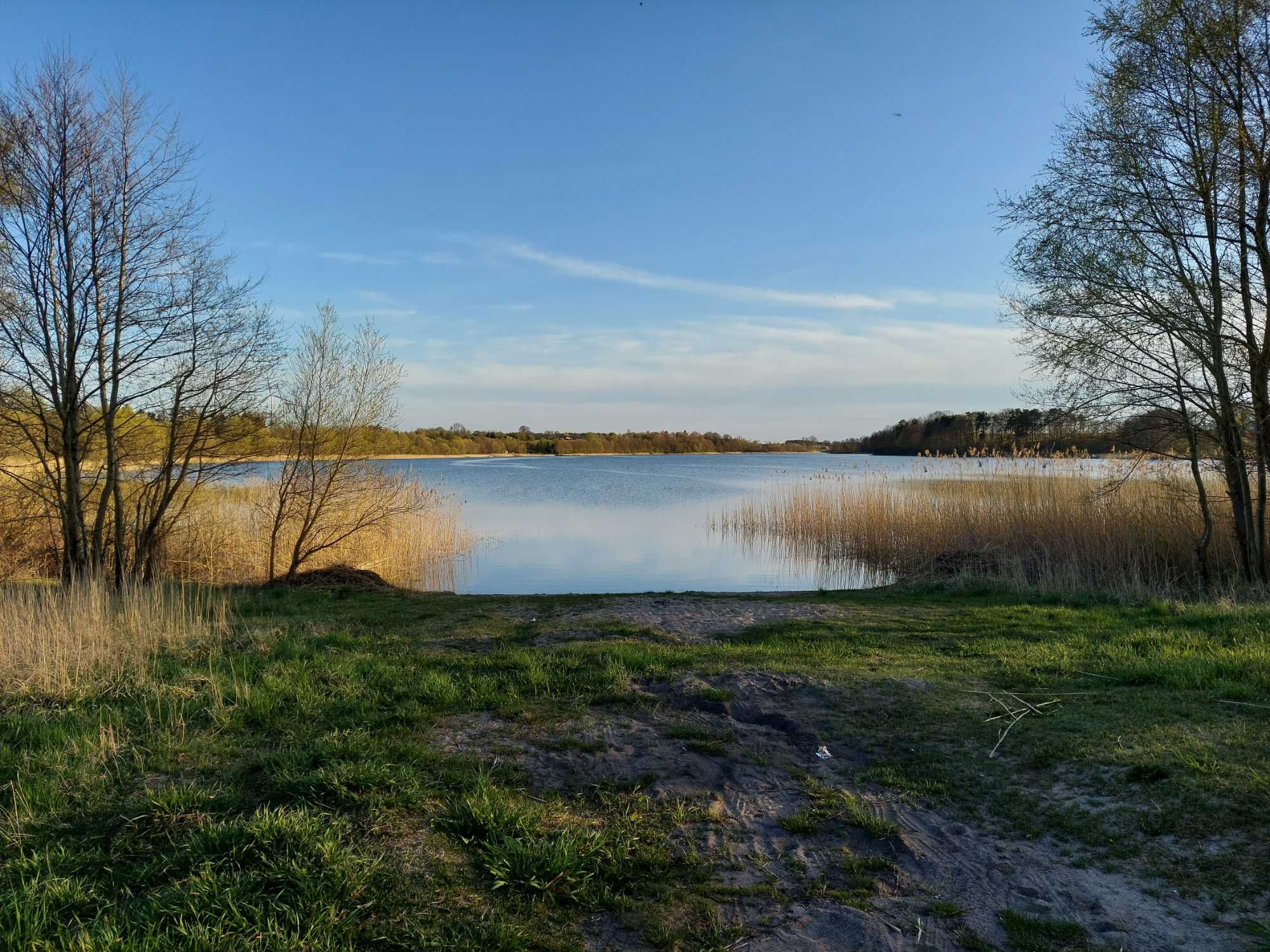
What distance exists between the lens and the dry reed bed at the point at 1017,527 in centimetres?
1186

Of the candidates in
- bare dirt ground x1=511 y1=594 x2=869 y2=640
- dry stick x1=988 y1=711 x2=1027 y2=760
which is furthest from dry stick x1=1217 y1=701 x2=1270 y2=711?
bare dirt ground x1=511 y1=594 x2=869 y2=640

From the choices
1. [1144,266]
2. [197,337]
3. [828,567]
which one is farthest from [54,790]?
[828,567]

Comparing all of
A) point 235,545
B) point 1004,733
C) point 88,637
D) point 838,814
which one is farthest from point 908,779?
point 235,545

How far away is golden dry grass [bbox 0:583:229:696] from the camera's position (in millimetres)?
5219

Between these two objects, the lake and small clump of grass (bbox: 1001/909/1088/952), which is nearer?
small clump of grass (bbox: 1001/909/1088/952)

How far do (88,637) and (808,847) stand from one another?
5.94 metres

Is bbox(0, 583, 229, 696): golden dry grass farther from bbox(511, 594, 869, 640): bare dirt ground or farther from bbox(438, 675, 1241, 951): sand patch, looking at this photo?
bbox(511, 594, 869, 640): bare dirt ground

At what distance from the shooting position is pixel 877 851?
3281mm

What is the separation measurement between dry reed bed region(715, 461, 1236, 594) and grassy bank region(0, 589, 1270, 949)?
609 cm

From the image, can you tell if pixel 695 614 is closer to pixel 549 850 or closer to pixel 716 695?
pixel 716 695

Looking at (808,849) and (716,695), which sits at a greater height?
(716,695)

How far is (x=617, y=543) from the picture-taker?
19906 mm

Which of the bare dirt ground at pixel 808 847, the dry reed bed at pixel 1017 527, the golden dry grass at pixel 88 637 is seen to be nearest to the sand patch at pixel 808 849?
the bare dirt ground at pixel 808 847

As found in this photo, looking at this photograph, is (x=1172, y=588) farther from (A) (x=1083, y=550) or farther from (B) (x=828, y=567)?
(B) (x=828, y=567)
